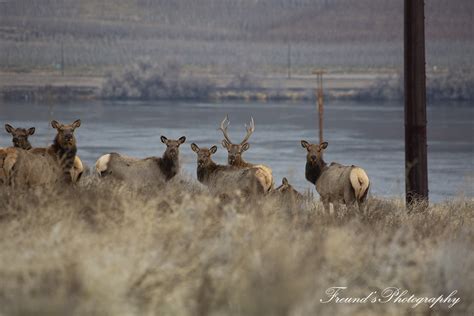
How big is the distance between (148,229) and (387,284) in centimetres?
190

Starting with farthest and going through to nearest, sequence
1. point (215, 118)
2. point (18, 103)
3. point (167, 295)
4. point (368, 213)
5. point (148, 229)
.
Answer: point (18, 103) < point (215, 118) < point (368, 213) < point (148, 229) < point (167, 295)

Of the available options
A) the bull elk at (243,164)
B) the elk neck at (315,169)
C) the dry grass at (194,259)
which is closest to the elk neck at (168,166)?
the bull elk at (243,164)

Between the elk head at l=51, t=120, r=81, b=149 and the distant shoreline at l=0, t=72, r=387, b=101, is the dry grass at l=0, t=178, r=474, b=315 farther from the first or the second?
the distant shoreline at l=0, t=72, r=387, b=101

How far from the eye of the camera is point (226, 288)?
7.57 metres

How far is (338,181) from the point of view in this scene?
14102mm

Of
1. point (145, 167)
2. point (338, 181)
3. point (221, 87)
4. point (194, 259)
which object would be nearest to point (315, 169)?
point (338, 181)

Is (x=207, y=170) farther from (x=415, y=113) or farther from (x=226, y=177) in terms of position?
(x=415, y=113)

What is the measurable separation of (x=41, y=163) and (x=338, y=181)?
3.95 m

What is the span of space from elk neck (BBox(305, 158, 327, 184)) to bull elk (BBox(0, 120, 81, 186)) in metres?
3.24

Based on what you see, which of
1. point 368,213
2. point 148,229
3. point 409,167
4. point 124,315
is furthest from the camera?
point 409,167

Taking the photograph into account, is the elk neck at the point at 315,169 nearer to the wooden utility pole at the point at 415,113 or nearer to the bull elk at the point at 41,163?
the wooden utility pole at the point at 415,113

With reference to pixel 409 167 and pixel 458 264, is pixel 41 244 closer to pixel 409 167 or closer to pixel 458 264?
pixel 458 264

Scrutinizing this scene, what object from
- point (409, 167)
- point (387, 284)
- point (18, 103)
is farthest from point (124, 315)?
point (18, 103)

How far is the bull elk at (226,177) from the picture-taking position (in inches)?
531
